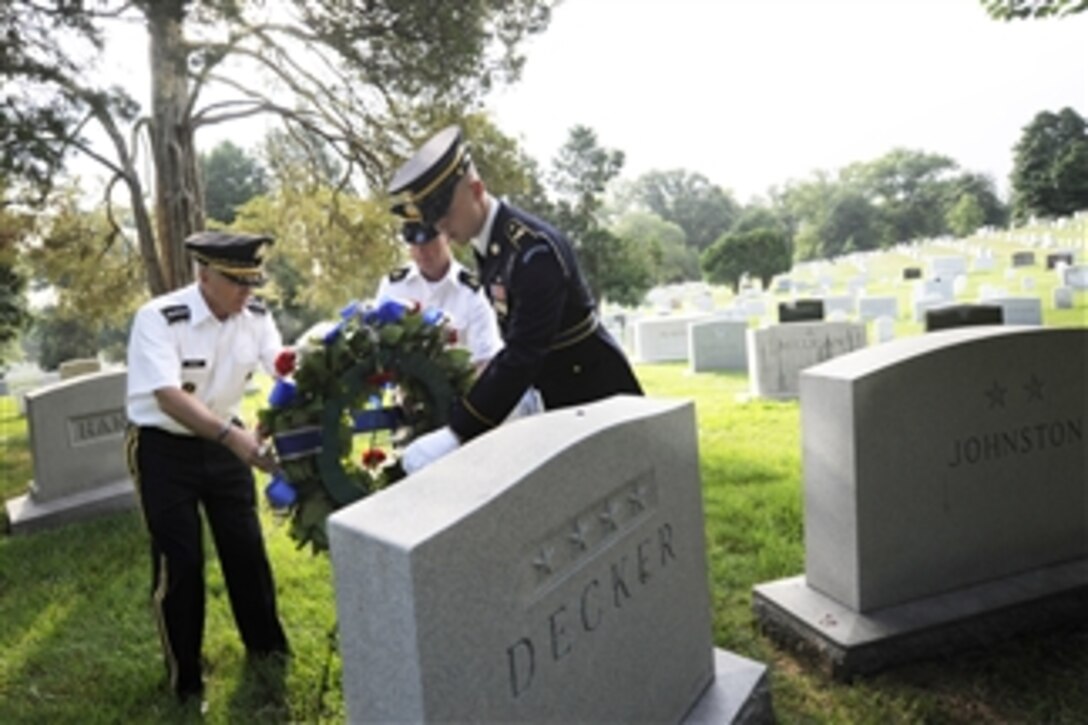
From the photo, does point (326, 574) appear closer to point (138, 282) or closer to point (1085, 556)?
point (1085, 556)

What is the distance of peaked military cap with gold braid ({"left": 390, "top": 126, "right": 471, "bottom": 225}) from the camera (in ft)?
7.87

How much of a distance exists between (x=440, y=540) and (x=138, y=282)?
44.4 ft

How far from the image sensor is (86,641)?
3.91m

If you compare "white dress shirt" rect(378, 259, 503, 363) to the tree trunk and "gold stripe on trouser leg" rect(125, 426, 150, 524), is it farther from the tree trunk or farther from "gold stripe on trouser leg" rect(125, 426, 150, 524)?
the tree trunk

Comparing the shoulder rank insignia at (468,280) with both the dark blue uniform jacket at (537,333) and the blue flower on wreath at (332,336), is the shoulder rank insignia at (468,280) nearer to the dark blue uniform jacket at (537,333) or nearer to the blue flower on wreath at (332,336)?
the dark blue uniform jacket at (537,333)

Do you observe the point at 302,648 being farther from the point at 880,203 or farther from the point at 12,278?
the point at 880,203

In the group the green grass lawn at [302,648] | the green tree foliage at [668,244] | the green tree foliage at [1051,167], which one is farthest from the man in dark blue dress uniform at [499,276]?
the green tree foliage at [668,244]

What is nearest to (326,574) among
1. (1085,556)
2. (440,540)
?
(440,540)

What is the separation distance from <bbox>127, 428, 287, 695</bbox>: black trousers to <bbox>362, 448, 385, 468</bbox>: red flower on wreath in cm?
96

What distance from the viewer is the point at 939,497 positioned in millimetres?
3244

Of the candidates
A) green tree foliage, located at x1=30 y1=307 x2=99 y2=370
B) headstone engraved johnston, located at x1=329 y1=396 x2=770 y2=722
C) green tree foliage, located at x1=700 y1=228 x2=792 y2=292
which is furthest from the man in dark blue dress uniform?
green tree foliage, located at x1=700 y1=228 x2=792 y2=292

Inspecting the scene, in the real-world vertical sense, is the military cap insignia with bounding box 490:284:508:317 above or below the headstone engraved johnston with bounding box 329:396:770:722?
above

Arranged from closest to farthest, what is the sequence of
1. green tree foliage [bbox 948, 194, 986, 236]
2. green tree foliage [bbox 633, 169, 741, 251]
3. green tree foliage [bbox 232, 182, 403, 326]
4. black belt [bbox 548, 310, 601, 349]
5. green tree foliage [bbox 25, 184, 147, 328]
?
black belt [bbox 548, 310, 601, 349]
green tree foliage [bbox 25, 184, 147, 328]
green tree foliage [bbox 232, 182, 403, 326]
green tree foliage [bbox 948, 194, 986, 236]
green tree foliage [bbox 633, 169, 741, 251]

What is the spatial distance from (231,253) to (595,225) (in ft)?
98.9
